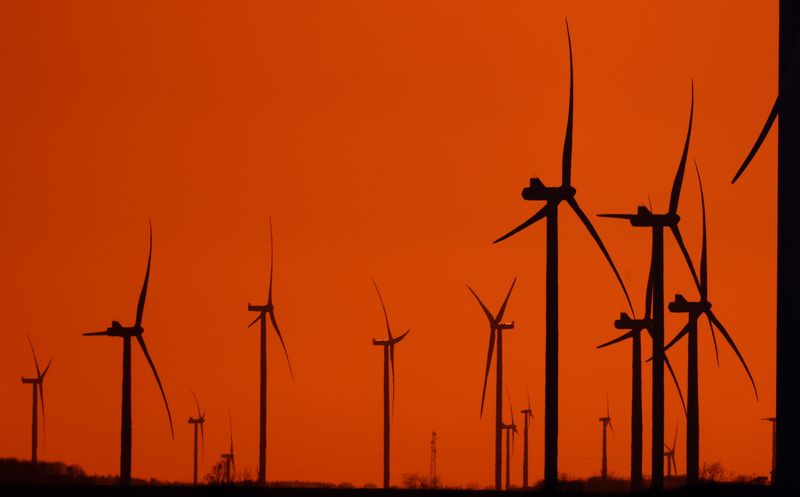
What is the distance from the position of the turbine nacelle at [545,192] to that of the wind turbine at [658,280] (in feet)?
14.9

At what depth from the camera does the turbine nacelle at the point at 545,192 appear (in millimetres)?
94562

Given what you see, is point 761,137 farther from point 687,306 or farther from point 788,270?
point 687,306

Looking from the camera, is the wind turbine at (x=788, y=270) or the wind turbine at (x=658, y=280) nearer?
the wind turbine at (x=788, y=270)

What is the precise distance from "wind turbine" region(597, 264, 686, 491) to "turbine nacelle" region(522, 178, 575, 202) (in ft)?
36.7

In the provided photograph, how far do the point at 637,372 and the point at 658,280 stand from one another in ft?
30.5

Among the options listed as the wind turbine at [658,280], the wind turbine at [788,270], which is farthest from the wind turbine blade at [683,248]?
the wind turbine at [788,270]

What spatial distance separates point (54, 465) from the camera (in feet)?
600

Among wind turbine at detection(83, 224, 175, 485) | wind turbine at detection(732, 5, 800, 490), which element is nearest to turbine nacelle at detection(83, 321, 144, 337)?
wind turbine at detection(83, 224, 175, 485)

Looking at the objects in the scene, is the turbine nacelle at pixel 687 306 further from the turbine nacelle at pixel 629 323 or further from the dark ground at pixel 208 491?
the dark ground at pixel 208 491

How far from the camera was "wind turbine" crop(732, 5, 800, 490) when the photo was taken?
6894 cm

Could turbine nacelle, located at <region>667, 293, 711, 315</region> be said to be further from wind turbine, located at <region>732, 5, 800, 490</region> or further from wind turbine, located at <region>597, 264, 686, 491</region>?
wind turbine, located at <region>732, 5, 800, 490</region>

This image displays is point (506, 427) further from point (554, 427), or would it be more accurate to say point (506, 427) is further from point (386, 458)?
point (554, 427)

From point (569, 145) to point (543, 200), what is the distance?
8.63 ft

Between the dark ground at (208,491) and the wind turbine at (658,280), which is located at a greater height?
the wind turbine at (658,280)
